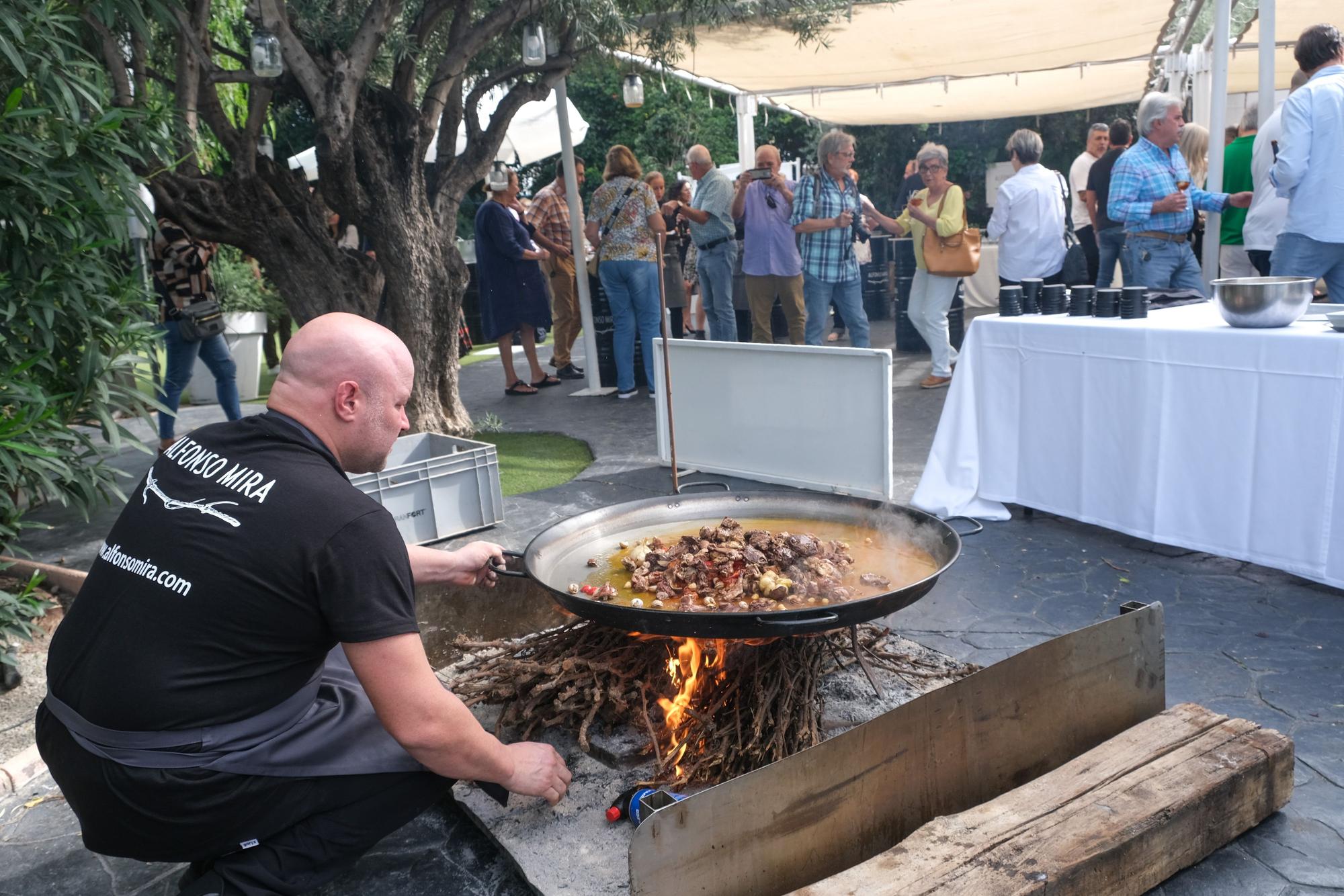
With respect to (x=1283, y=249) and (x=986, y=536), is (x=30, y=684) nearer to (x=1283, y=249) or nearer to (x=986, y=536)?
(x=986, y=536)

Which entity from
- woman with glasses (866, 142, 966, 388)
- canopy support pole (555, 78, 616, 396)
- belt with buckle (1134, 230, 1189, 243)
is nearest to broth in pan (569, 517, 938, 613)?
belt with buckle (1134, 230, 1189, 243)

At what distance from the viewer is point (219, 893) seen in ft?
7.86

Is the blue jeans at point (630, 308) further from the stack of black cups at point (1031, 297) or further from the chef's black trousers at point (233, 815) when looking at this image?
the chef's black trousers at point (233, 815)

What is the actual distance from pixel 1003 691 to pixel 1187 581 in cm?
239

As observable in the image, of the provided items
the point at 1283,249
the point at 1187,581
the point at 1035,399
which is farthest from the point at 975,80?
the point at 1187,581

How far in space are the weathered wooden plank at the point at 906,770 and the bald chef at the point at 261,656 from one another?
61 cm

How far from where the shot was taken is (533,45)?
7895 millimetres

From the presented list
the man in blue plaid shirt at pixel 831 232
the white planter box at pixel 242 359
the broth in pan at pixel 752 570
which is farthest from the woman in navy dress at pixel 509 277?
the broth in pan at pixel 752 570

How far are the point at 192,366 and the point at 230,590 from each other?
20.6 feet

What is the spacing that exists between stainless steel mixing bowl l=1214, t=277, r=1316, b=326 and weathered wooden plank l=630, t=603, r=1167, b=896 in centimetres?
204

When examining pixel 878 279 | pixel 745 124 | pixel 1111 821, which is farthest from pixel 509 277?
pixel 1111 821

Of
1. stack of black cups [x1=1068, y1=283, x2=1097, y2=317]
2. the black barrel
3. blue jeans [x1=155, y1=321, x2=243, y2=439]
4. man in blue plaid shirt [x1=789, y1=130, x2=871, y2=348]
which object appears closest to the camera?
stack of black cups [x1=1068, y1=283, x2=1097, y2=317]

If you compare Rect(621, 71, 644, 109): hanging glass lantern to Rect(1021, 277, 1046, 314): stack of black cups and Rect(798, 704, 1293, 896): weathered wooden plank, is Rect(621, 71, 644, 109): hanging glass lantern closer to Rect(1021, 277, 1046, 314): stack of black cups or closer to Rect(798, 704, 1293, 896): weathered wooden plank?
Rect(1021, 277, 1046, 314): stack of black cups

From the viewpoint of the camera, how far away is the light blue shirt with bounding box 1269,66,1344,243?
5363 millimetres
